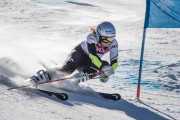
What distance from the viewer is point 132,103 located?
6.46m

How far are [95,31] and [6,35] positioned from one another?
509cm

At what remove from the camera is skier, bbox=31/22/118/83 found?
262 inches

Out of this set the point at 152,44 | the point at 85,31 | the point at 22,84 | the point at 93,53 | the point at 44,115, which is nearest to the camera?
the point at 44,115

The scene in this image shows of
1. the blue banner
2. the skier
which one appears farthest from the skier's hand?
the blue banner

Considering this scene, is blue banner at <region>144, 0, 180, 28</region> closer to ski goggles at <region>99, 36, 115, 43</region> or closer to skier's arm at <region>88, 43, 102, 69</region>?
ski goggles at <region>99, 36, 115, 43</region>

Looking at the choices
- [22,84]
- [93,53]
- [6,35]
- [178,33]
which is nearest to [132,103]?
[93,53]

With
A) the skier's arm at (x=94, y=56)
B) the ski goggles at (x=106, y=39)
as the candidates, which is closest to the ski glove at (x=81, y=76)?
the skier's arm at (x=94, y=56)

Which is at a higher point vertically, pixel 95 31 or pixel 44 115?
pixel 95 31

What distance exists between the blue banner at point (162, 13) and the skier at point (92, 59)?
69cm

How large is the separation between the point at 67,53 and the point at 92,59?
3.18 metres

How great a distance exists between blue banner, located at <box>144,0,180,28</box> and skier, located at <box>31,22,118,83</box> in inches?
27.2

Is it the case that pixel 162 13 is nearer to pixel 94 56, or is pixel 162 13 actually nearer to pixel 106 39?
pixel 106 39

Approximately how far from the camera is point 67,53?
9859 mm

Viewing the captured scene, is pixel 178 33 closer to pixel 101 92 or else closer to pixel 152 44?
pixel 152 44
